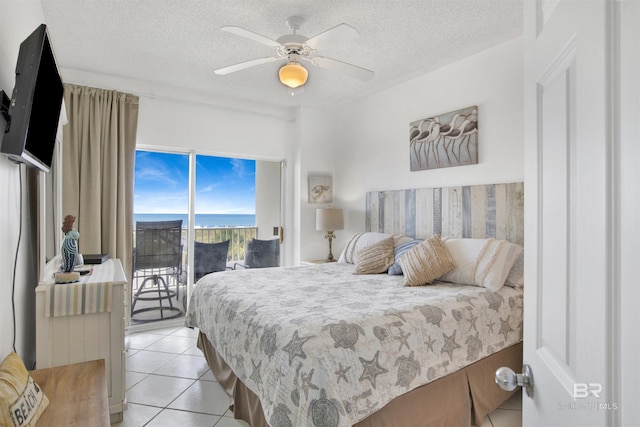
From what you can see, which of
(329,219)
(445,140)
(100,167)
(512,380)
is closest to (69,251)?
(100,167)

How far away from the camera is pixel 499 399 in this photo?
7.25 feet

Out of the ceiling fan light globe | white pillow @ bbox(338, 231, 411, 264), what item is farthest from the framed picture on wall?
the ceiling fan light globe

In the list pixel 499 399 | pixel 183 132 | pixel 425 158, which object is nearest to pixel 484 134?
pixel 425 158

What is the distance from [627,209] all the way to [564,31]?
40 centimetres

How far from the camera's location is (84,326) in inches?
80.9

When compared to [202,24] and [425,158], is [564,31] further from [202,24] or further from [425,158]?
[425,158]

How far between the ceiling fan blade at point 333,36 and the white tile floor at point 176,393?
8.05ft

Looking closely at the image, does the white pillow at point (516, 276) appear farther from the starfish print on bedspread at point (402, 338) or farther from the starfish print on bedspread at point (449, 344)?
the starfish print on bedspread at point (402, 338)

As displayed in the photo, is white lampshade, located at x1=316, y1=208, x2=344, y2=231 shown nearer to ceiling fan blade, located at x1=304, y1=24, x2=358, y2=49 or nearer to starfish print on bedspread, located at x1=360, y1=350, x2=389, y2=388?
ceiling fan blade, located at x1=304, y1=24, x2=358, y2=49

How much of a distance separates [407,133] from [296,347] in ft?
9.66

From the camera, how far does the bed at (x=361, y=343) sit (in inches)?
59.7

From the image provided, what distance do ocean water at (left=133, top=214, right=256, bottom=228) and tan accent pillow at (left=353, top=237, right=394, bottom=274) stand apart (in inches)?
75.9

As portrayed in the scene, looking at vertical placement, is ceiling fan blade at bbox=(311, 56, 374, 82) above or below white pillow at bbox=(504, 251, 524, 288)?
above

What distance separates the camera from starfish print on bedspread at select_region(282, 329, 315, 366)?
1532 mm
